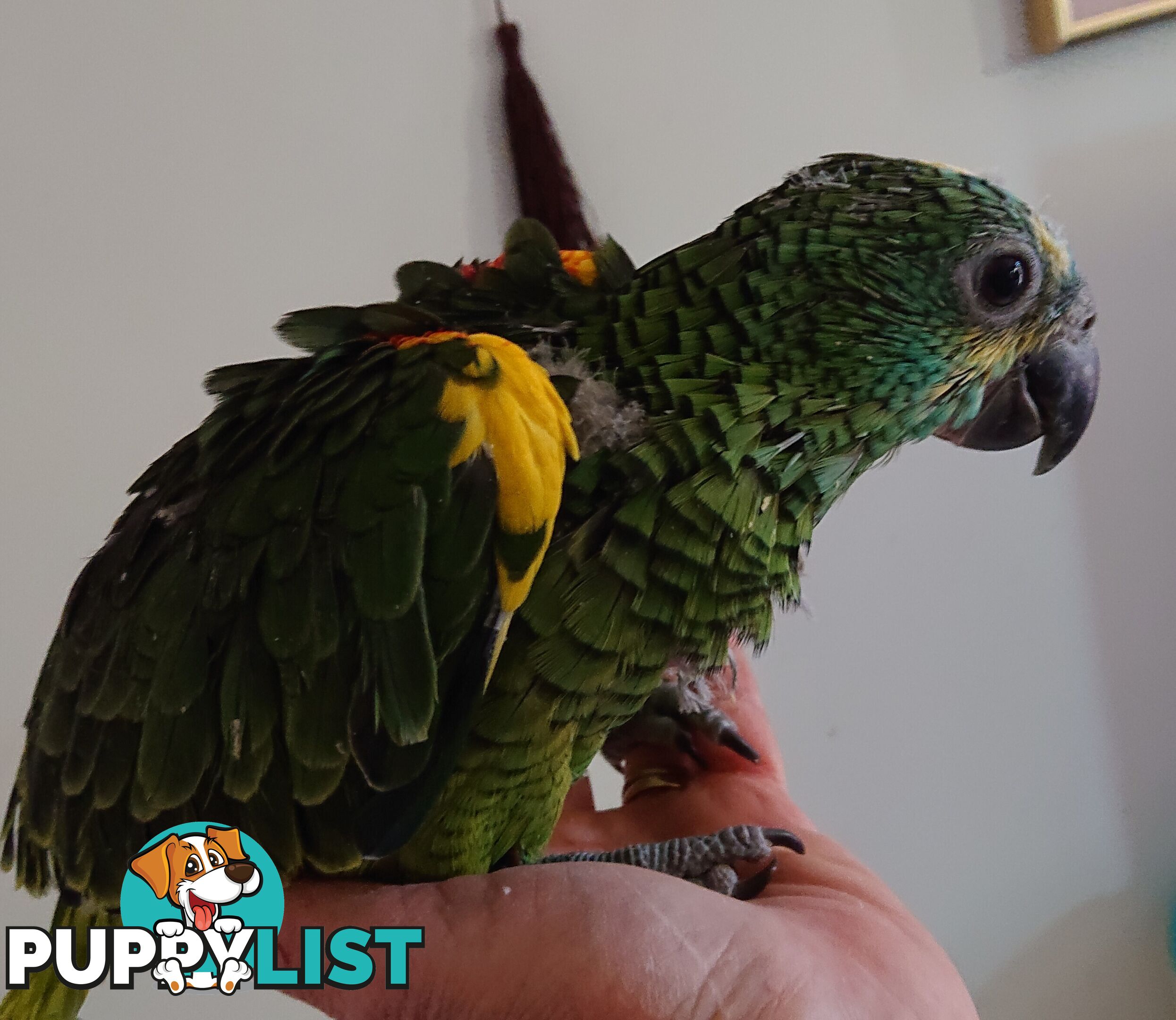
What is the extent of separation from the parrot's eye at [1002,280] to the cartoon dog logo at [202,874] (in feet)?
2.22

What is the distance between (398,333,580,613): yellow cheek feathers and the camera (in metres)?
0.53

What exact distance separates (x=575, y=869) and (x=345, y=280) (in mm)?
856

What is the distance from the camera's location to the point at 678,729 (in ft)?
3.53

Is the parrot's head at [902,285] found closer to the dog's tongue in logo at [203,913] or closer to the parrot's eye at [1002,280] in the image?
the parrot's eye at [1002,280]

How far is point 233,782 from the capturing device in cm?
55

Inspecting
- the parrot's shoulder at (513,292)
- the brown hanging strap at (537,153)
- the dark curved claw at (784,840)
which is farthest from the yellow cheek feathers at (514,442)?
the brown hanging strap at (537,153)

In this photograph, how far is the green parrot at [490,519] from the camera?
53 centimetres

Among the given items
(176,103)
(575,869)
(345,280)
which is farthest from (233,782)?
(176,103)

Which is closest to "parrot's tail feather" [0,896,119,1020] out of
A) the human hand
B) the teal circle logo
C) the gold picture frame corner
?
the teal circle logo

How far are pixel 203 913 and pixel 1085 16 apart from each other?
59.2 inches

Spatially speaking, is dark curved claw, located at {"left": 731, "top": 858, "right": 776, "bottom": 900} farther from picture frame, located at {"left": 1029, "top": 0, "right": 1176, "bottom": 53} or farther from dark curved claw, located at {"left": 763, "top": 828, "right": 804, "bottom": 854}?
picture frame, located at {"left": 1029, "top": 0, "right": 1176, "bottom": 53}

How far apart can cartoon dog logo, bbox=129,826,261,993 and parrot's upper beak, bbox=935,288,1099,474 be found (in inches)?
25.5

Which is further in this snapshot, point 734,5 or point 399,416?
point 734,5

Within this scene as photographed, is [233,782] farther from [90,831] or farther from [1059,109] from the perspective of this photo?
[1059,109]
